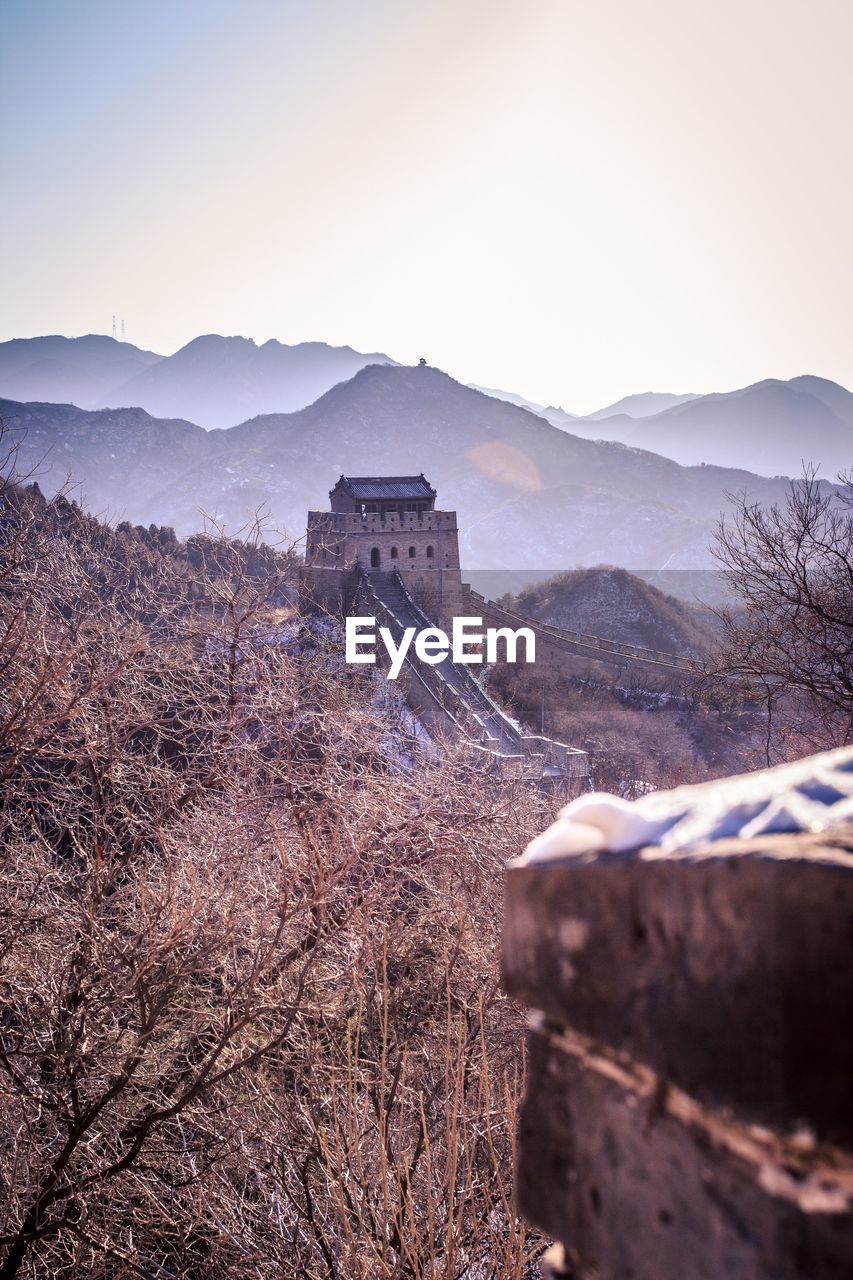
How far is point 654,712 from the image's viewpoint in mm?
31656

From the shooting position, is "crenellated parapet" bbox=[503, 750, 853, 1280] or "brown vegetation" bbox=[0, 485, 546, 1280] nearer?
"crenellated parapet" bbox=[503, 750, 853, 1280]

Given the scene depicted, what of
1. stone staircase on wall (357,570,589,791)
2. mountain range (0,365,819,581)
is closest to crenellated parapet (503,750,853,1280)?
stone staircase on wall (357,570,589,791)

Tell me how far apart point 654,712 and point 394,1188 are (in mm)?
28378

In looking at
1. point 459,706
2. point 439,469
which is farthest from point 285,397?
point 459,706

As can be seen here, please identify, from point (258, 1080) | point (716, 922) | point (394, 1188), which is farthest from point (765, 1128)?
point (258, 1080)

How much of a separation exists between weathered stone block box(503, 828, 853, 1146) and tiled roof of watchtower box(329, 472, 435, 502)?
3702cm

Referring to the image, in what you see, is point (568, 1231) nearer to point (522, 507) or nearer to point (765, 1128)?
point (765, 1128)

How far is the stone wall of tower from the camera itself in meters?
35.5

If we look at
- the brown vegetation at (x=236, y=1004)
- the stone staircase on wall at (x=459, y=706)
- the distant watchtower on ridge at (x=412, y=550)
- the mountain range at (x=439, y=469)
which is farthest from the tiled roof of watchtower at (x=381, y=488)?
the mountain range at (x=439, y=469)

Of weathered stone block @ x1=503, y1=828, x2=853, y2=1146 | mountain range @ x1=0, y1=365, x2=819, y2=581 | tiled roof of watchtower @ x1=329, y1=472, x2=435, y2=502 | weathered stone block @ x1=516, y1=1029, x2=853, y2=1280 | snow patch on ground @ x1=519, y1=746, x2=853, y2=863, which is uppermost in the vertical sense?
mountain range @ x1=0, y1=365, x2=819, y2=581

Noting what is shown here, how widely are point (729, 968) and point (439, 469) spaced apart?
3475 inches

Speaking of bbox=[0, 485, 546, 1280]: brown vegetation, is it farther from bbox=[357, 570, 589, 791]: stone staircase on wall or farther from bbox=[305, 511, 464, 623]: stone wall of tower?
bbox=[305, 511, 464, 623]: stone wall of tower

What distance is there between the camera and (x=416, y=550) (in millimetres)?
36031

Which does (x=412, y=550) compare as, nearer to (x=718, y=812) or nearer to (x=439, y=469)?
(x=718, y=812)
